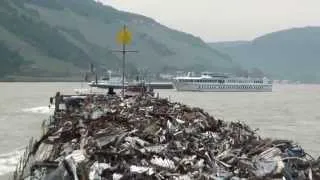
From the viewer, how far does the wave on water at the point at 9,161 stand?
2864 centimetres

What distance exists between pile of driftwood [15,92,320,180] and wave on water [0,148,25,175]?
4.36 m

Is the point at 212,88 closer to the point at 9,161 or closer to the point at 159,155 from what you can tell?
the point at 9,161

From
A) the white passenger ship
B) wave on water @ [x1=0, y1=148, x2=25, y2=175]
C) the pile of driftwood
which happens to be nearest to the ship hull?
the white passenger ship

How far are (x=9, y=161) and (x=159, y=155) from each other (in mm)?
15429

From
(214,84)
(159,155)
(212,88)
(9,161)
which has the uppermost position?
(159,155)

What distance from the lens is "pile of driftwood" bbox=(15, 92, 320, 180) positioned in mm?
16438

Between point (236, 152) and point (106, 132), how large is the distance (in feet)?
15.3

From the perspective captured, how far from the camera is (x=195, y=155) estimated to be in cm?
1844

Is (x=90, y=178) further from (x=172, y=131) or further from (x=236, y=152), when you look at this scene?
(x=172, y=131)

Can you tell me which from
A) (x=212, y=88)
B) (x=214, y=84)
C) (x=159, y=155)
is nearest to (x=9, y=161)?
(x=159, y=155)

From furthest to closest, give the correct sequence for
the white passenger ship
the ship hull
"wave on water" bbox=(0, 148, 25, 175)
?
1. the white passenger ship
2. the ship hull
3. "wave on water" bbox=(0, 148, 25, 175)

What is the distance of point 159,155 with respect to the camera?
18141 millimetres

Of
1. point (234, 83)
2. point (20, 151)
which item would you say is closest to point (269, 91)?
point (234, 83)

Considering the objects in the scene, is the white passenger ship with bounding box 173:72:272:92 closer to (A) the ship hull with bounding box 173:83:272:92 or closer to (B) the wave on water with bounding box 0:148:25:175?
(A) the ship hull with bounding box 173:83:272:92
